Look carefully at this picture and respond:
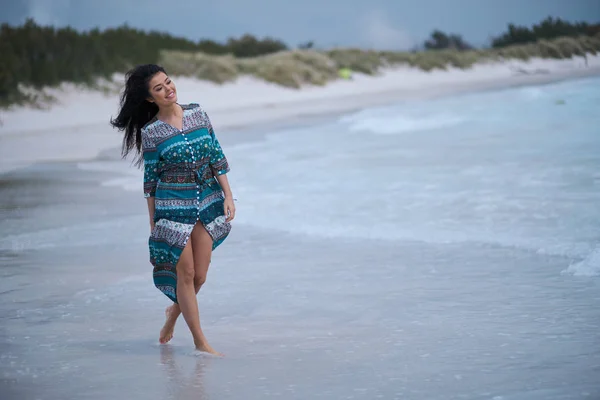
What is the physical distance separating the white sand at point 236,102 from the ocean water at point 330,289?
3.76 meters

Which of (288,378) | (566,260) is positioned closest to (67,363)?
(288,378)

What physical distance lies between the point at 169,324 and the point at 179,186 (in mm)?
689

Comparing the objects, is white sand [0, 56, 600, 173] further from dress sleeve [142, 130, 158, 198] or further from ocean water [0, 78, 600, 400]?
dress sleeve [142, 130, 158, 198]

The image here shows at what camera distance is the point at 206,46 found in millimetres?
39375

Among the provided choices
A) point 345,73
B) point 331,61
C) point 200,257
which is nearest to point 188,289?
point 200,257

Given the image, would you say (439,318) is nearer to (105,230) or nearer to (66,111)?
(105,230)

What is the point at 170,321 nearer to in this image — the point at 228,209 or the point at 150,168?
the point at 228,209

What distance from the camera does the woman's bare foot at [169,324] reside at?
179 inches

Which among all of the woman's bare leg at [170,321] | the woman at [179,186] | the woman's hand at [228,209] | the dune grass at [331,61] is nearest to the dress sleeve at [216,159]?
the woman at [179,186]

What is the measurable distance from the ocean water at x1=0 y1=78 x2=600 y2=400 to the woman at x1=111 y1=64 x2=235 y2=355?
0.40 metres

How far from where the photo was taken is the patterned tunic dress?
430 centimetres

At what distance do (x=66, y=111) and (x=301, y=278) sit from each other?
15.7 meters

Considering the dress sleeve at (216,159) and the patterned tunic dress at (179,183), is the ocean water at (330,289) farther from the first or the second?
the dress sleeve at (216,159)

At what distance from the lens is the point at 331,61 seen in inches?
1455
